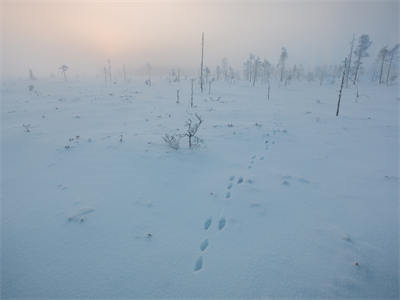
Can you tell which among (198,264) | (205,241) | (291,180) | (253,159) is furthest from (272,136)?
(198,264)

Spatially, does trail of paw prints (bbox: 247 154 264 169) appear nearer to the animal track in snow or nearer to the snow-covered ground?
the snow-covered ground

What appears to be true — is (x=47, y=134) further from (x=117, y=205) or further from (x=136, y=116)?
(x=117, y=205)

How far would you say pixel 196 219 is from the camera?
4.25m

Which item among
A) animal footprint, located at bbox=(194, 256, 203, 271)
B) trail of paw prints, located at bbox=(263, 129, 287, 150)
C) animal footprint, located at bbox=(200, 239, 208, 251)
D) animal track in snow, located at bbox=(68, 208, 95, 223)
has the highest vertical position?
trail of paw prints, located at bbox=(263, 129, 287, 150)

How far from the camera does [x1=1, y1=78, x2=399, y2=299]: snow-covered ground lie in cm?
297

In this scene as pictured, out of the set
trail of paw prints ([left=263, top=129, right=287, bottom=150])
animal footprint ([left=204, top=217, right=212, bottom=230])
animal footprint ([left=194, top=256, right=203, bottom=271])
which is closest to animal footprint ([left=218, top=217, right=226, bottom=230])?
animal footprint ([left=204, top=217, right=212, bottom=230])

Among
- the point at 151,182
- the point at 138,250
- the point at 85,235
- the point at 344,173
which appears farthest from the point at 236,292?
the point at 344,173

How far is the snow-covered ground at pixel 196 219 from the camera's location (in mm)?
2971

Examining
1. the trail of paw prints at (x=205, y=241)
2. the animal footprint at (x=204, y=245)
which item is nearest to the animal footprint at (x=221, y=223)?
the trail of paw prints at (x=205, y=241)

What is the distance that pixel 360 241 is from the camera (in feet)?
12.1

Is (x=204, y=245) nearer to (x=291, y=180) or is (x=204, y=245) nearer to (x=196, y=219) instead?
(x=196, y=219)

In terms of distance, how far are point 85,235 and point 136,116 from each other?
11.0 metres

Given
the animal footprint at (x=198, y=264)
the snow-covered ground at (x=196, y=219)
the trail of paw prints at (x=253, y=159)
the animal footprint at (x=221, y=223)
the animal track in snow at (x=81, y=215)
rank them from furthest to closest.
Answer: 1. the trail of paw prints at (x=253, y=159)
2. the animal track in snow at (x=81, y=215)
3. the animal footprint at (x=221, y=223)
4. the animal footprint at (x=198, y=264)
5. the snow-covered ground at (x=196, y=219)

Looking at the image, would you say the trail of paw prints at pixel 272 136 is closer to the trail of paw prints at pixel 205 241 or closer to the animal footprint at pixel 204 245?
the trail of paw prints at pixel 205 241
